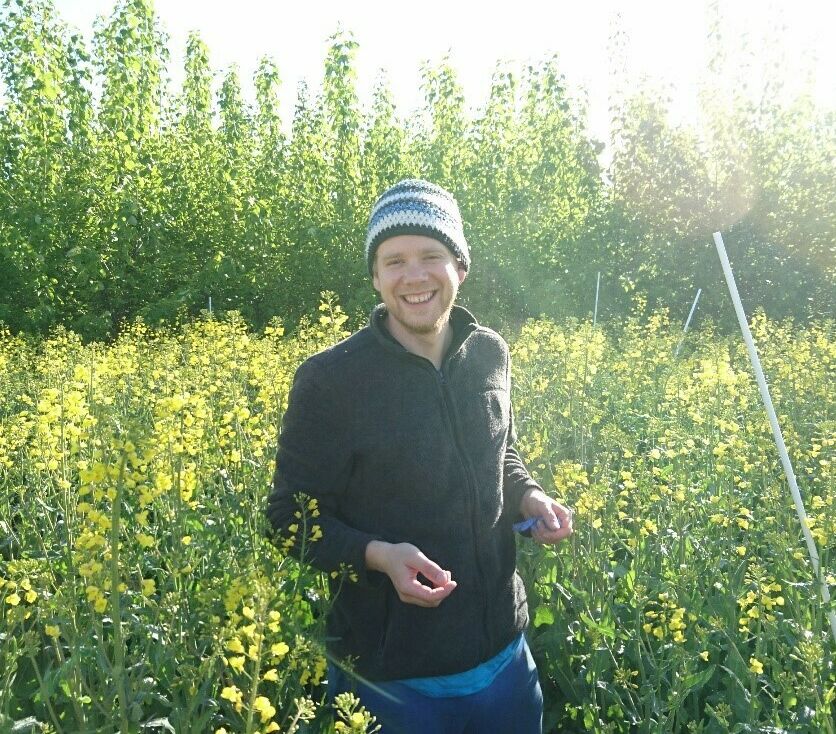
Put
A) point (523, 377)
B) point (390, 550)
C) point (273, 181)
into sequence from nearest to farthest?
point (390, 550) → point (523, 377) → point (273, 181)

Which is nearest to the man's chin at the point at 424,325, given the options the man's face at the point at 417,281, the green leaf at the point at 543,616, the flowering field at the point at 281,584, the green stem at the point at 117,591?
the man's face at the point at 417,281

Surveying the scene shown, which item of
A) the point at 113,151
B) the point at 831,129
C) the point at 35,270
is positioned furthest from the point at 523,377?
the point at 831,129

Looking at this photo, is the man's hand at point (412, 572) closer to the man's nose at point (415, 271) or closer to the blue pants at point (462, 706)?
the blue pants at point (462, 706)

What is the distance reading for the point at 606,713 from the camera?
2.72 m

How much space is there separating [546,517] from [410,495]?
344mm

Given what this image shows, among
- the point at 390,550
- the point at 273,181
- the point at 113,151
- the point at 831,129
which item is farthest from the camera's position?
the point at 831,129

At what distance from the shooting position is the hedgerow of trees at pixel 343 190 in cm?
1180

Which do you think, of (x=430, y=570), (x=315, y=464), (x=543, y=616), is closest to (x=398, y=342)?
(x=315, y=464)

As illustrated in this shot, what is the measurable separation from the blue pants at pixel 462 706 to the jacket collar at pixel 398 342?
742 mm

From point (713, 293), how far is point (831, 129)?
13.7 ft

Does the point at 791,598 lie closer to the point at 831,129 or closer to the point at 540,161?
the point at 540,161

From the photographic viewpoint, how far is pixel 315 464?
2020mm

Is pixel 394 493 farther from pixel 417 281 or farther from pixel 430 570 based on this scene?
pixel 417 281

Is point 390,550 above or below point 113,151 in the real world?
below
